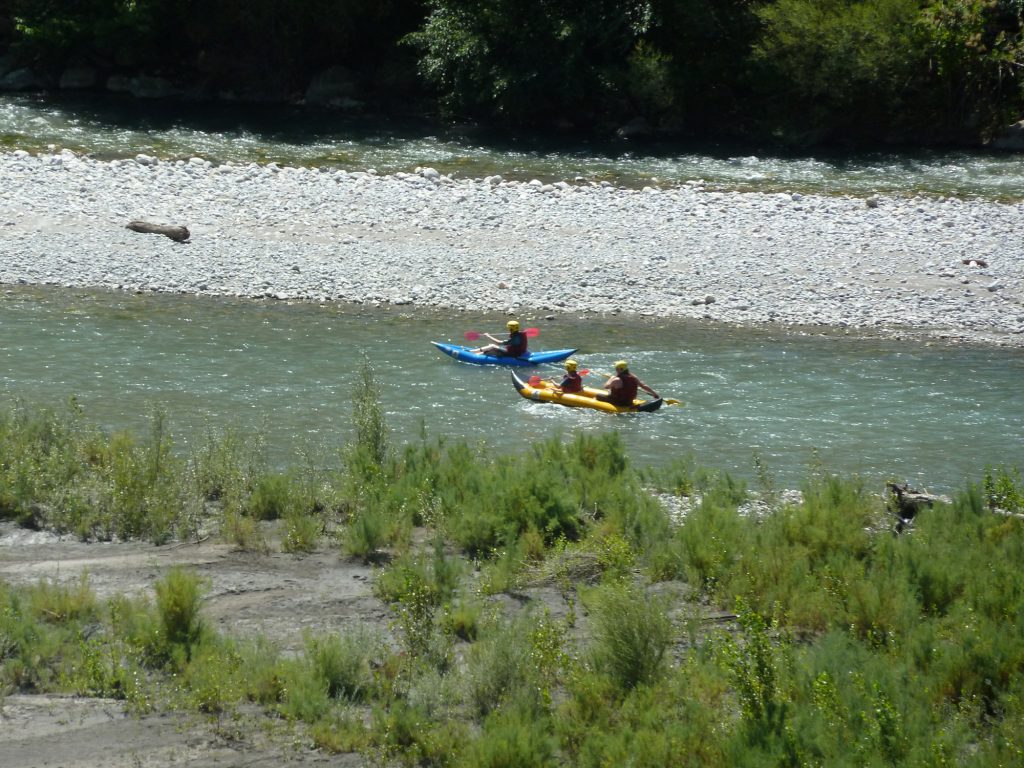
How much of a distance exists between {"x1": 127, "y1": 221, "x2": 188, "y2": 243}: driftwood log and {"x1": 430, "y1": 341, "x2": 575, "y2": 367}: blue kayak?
6.11 meters

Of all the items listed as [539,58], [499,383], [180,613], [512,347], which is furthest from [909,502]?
[539,58]

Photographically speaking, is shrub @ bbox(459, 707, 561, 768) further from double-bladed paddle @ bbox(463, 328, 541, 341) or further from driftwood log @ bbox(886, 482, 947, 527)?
double-bladed paddle @ bbox(463, 328, 541, 341)

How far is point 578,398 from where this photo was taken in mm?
14281

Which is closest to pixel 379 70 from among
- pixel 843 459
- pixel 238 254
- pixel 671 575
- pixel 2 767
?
pixel 238 254

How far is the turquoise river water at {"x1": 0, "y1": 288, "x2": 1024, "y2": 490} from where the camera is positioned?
1256 cm

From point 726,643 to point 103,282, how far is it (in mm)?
14104

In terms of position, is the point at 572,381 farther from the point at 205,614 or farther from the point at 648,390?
the point at 205,614

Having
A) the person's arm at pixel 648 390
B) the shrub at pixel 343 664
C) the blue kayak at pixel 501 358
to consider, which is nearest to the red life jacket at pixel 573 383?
the person's arm at pixel 648 390

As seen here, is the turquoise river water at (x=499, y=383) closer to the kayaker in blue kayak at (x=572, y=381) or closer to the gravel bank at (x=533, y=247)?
the kayaker in blue kayak at (x=572, y=381)

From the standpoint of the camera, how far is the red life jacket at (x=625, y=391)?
13859 mm

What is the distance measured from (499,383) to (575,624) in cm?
754

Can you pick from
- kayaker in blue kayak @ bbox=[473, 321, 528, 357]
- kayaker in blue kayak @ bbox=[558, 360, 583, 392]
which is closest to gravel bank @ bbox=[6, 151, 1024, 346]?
kayaker in blue kayak @ bbox=[473, 321, 528, 357]

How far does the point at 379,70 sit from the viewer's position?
33250 mm

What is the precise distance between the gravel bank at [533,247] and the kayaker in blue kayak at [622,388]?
3637 millimetres
